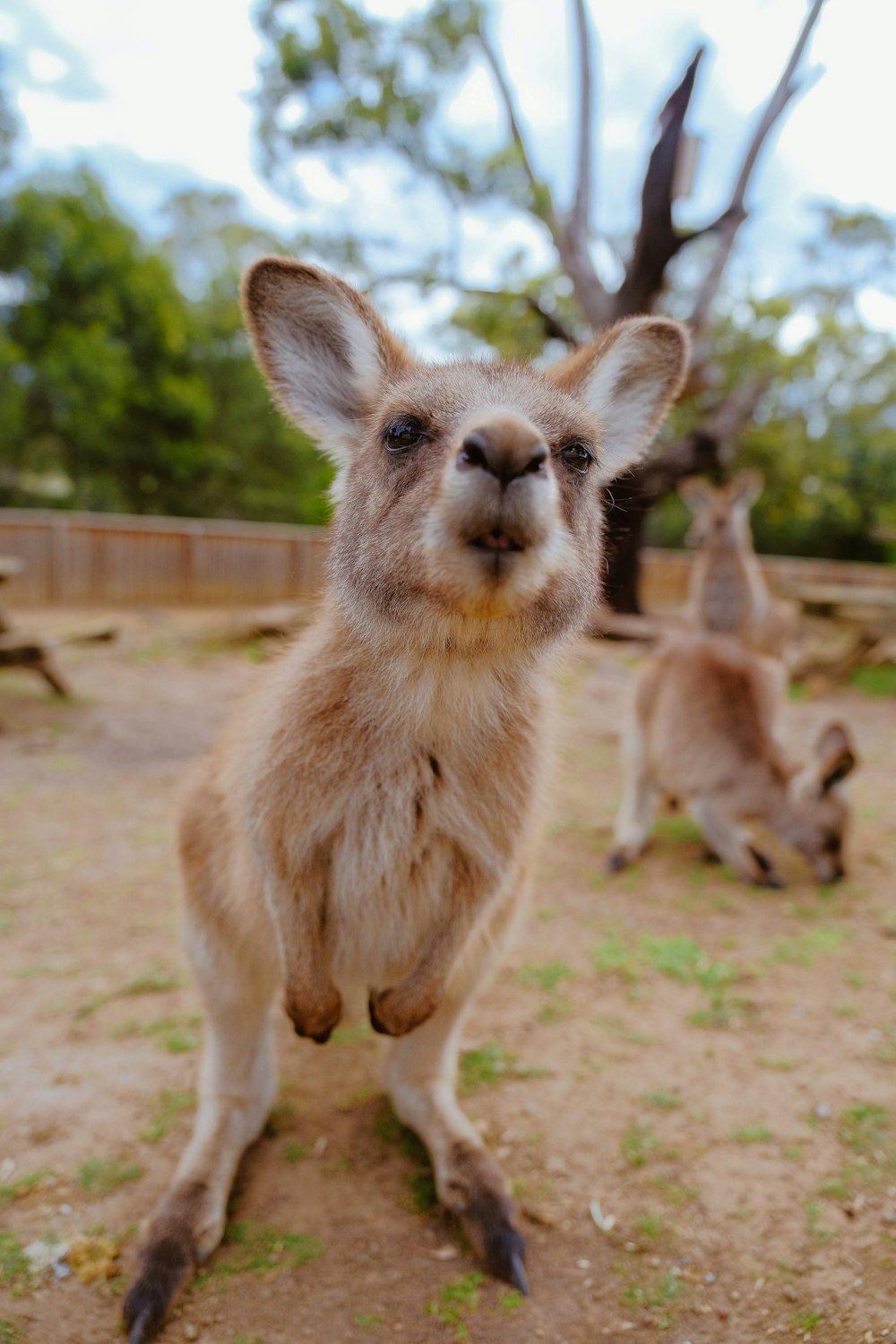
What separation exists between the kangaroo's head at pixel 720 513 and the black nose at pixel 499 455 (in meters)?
6.51

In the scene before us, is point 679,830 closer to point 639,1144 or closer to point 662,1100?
point 662,1100

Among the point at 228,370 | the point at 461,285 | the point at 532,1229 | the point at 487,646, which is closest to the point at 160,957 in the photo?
the point at 532,1229

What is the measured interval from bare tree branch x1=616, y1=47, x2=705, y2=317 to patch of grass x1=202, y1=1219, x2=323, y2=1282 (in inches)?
291

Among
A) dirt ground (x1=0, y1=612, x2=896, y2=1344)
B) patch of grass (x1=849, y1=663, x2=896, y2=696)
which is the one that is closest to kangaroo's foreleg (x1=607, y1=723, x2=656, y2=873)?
dirt ground (x1=0, y1=612, x2=896, y2=1344)

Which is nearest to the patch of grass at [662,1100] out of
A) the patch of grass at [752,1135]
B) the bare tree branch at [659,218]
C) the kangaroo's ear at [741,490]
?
the patch of grass at [752,1135]

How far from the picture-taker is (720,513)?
801 centimetres

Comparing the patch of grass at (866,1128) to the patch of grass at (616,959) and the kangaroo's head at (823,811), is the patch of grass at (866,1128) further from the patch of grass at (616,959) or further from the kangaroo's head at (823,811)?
the kangaroo's head at (823,811)

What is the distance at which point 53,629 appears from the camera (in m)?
8.47

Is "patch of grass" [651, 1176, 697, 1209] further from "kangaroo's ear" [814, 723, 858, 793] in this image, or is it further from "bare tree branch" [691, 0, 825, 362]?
"bare tree branch" [691, 0, 825, 362]

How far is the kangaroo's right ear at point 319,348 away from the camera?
2.19m

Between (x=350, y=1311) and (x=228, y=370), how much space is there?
20816 millimetres

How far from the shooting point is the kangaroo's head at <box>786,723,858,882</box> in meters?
4.45

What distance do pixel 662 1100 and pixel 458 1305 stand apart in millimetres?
967

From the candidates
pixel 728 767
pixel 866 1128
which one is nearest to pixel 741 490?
pixel 728 767
